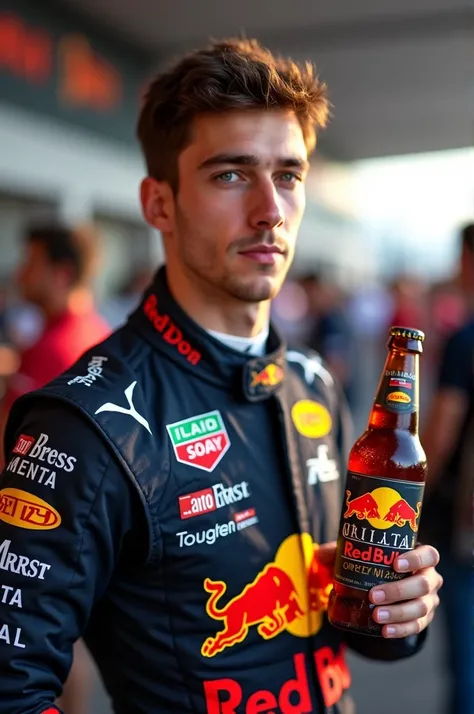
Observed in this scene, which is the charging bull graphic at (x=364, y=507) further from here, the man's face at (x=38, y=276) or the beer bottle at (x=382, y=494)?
the man's face at (x=38, y=276)

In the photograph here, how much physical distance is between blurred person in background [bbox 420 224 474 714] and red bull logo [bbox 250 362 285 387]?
1351 millimetres

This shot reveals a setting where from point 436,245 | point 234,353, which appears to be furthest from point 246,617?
point 436,245

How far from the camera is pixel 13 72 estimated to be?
741 cm

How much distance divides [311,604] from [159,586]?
33 cm

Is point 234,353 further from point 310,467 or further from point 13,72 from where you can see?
point 13,72

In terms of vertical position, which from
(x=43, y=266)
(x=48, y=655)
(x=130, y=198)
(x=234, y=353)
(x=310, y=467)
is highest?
(x=130, y=198)

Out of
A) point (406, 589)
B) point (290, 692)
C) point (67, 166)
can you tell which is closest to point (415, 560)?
point (406, 589)

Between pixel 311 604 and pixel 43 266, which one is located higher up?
pixel 43 266

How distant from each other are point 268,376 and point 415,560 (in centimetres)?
49

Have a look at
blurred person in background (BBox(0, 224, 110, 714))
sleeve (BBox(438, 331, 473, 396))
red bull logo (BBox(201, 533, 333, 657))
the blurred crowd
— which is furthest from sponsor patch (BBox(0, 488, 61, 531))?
sleeve (BBox(438, 331, 473, 396))

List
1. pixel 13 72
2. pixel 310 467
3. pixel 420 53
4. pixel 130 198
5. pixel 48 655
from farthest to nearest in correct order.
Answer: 1. pixel 130 198
2. pixel 420 53
3. pixel 13 72
4. pixel 310 467
5. pixel 48 655

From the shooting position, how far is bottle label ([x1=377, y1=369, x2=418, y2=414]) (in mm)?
1333

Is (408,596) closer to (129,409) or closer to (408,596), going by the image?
(408,596)

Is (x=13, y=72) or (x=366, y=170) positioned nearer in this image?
(x=13, y=72)
